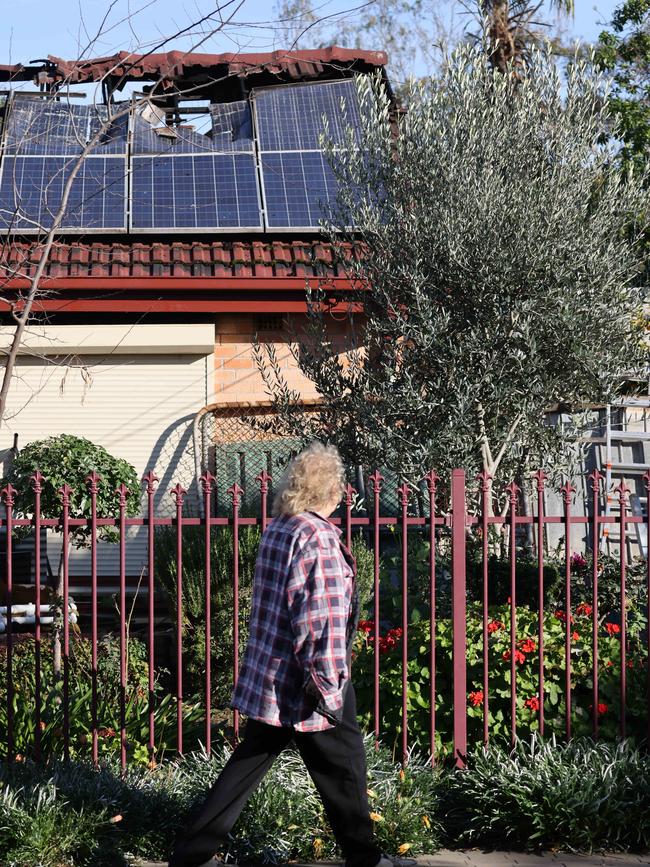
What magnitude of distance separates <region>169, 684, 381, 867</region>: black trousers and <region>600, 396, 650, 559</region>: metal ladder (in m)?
5.84

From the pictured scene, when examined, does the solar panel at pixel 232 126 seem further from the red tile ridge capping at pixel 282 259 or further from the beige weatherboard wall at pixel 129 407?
the beige weatherboard wall at pixel 129 407

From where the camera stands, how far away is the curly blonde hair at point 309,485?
4188 mm

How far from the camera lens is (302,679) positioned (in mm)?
4082

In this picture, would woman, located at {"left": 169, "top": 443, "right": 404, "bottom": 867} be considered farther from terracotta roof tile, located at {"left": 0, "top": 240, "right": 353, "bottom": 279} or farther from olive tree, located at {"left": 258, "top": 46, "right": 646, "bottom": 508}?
terracotta roof tile, located at {"left": 0, "top": 240, "right": 353, "bottom": 279}

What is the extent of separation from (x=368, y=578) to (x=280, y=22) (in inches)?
158

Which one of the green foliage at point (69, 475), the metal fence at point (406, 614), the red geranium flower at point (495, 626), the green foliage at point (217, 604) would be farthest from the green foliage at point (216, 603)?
the red geranium flower at point (495, 626)

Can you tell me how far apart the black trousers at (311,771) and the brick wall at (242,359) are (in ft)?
18.6

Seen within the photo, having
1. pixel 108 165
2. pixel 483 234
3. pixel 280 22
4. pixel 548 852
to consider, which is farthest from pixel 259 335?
pixel 548 852

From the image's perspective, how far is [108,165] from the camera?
403 inches

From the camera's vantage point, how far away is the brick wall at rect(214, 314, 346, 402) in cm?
963

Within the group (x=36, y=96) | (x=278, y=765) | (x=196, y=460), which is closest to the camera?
(x=278, y=765)

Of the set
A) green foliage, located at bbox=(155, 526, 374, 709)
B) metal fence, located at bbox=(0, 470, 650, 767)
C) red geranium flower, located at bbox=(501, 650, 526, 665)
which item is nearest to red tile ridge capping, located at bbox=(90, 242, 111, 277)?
green foliage, located at bbox=(155, 526, 374, 709)

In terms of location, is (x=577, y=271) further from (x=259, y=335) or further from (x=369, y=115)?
(x=259, y=335)

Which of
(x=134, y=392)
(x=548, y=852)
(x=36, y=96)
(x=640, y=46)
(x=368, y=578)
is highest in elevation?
(x=640, y=46)
